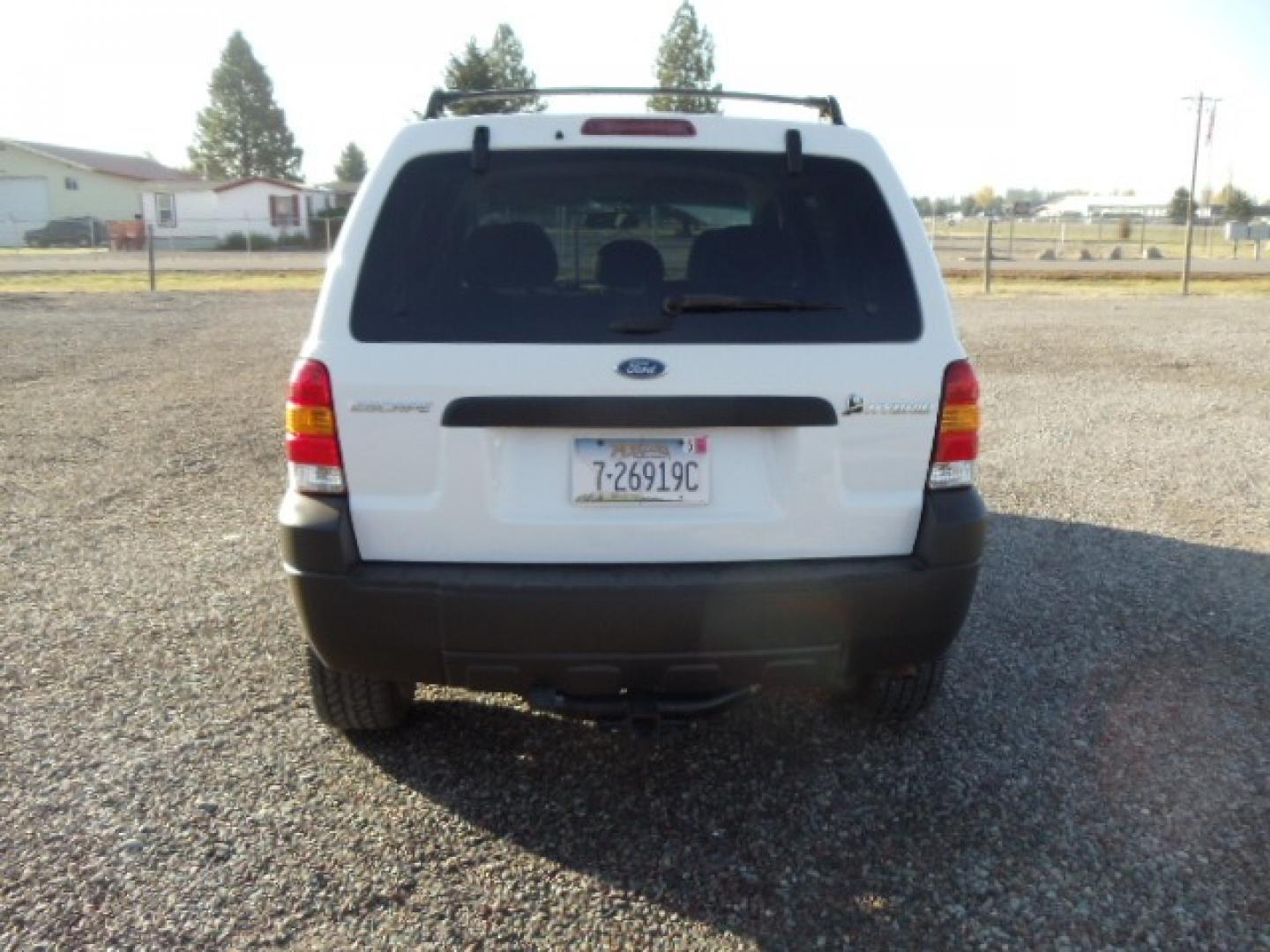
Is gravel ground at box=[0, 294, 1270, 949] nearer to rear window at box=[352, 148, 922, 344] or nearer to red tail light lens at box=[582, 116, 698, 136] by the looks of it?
rear window at box=[352, 148, 922, 344]

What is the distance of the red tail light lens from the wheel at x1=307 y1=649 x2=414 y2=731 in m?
1.66

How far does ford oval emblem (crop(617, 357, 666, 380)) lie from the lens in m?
2.71

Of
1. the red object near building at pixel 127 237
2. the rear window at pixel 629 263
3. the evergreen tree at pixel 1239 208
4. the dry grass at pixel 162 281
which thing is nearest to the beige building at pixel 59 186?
the red object near building at pixel 127 237

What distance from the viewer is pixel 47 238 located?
168 feet

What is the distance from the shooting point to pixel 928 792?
10.5 feet

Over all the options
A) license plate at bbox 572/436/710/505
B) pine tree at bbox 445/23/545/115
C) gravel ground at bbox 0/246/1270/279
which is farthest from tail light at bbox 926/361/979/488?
pine tree at bbox 445/23/545/115

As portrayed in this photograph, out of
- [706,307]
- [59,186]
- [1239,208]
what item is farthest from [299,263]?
[1239,208]

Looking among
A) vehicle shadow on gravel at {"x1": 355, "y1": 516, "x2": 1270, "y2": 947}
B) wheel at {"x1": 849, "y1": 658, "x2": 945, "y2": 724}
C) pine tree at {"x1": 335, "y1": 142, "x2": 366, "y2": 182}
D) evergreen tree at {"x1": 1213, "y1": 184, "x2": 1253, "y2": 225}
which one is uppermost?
pine tree at {"x1": 335, "y1": 142, "x2": 366, "y2": 182}

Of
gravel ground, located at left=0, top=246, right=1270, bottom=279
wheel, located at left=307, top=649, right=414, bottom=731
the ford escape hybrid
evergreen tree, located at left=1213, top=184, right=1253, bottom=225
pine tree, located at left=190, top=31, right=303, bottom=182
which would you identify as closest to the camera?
the ford escape hybrid

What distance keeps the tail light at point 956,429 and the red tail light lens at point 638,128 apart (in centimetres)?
94

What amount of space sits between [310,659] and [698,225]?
1.80 meters

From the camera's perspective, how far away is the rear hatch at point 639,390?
2.71 m

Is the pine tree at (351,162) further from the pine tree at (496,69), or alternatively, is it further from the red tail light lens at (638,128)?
the red tail light lens at (638,128)

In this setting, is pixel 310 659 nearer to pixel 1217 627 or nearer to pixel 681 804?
pixel 681 804
